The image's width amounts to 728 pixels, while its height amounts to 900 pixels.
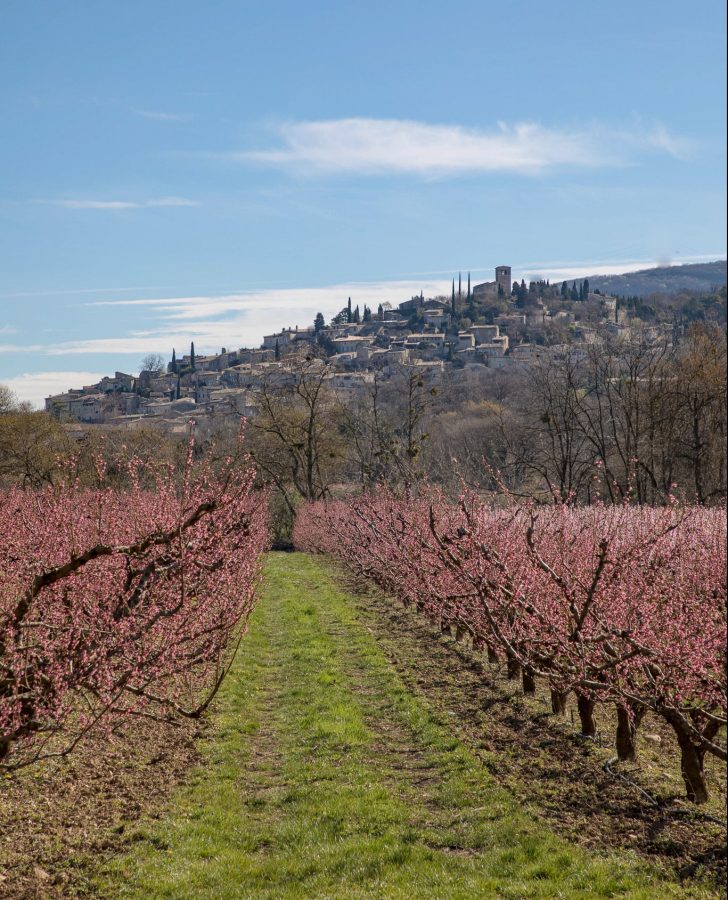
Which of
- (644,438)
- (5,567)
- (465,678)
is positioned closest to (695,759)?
(465,678)

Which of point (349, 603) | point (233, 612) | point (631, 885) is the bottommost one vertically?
point (349, 603)

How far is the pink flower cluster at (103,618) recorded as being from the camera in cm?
652

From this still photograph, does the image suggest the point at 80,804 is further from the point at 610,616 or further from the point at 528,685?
the point at 528,685

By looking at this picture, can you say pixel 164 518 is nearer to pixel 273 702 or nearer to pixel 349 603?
pixel 273 702

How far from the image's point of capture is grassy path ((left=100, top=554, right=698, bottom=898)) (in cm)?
702

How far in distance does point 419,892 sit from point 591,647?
2350mm

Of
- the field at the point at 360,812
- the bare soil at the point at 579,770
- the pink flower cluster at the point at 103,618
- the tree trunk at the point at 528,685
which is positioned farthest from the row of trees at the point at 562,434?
the pink flower cluster at the point at 103,618

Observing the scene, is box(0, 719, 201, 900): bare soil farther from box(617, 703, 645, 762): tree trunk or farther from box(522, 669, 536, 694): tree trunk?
box(522, 669, 536, 694): tree trunk

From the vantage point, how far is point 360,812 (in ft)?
28.0

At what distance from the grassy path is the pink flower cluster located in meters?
1.14

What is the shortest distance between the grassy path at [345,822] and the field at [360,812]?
0.07 ft

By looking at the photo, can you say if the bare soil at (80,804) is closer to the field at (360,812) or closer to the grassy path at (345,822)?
the field at (360,812)

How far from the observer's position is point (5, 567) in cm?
938

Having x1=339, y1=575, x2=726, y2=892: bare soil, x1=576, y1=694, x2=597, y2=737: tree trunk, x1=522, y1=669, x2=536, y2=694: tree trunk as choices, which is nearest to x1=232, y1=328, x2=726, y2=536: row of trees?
x1=339, y1=575, x2=726, y2=892: bare soil
